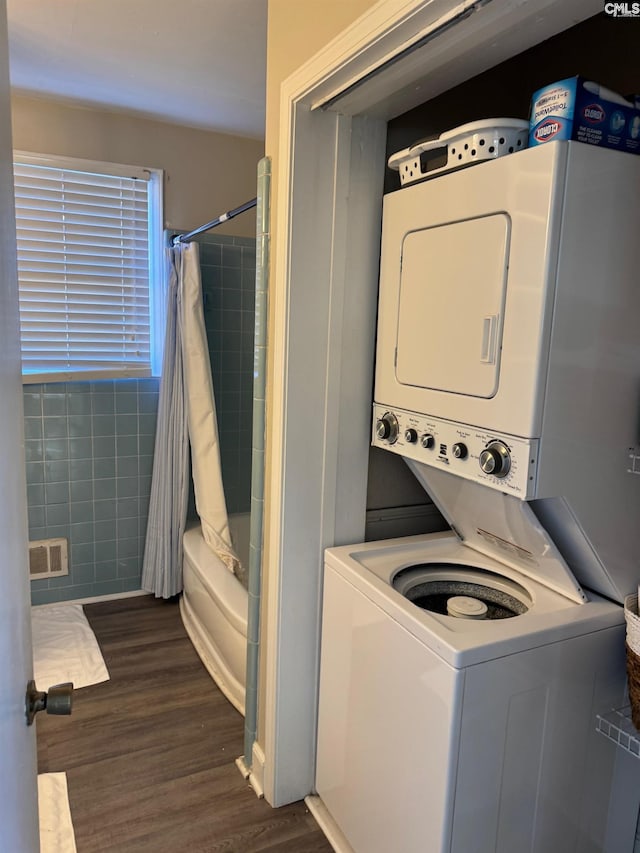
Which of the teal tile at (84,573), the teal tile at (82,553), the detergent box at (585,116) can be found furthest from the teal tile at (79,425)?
the detergent box at (585,116)

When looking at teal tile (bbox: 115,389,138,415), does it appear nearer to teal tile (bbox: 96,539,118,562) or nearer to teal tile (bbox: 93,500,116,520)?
teal tile (bbox: 93,500,116,520)

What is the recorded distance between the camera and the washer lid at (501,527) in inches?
55.8

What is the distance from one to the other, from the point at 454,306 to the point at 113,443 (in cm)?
224

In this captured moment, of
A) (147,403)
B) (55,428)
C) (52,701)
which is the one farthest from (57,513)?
(52,701)

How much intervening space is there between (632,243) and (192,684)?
88.5 inches

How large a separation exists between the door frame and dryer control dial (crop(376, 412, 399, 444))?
94 mm

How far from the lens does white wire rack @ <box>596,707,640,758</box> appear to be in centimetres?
129

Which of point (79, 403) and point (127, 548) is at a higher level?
point (79, 403)

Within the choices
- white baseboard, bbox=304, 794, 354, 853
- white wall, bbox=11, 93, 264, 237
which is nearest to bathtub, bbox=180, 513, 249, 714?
white baseboard, bbox=304, 794, 354, 853

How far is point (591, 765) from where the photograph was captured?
1433 mm

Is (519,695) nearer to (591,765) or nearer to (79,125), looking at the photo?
(591,765)

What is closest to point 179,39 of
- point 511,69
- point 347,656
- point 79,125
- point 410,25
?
point 79,125

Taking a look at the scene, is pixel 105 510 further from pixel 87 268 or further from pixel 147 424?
pixel 87 268

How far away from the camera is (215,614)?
256 cm
